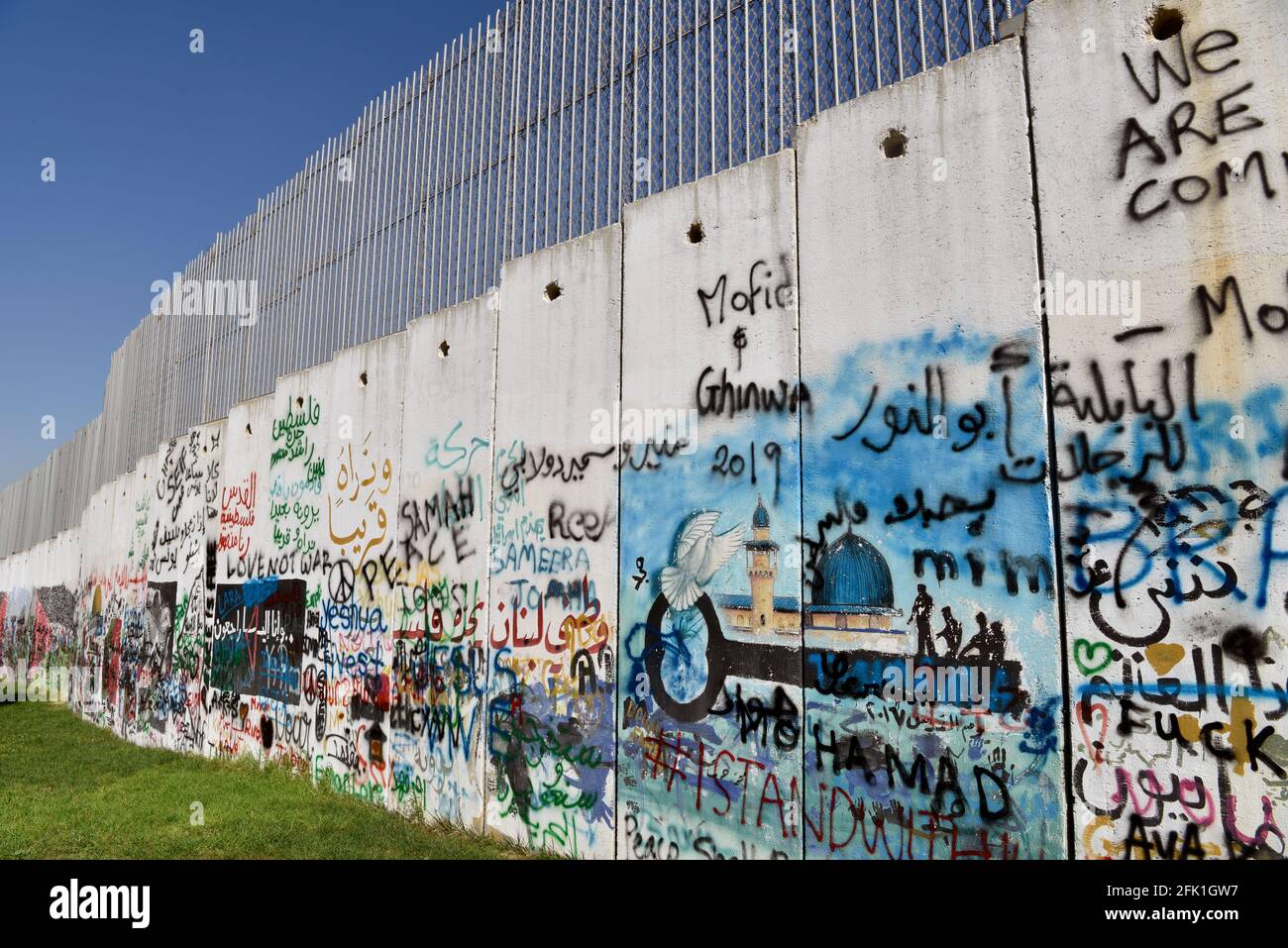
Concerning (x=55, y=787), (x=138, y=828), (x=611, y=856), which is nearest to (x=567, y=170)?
(x=611, y=856)

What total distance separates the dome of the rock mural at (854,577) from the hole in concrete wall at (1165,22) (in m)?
2.61

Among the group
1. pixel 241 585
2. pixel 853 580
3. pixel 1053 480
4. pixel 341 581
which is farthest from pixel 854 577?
pixel 241 585

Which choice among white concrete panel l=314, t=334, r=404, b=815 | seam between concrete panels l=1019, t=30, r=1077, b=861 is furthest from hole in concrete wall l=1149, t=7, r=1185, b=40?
white concrete panel l=314, t=334, r=404, b=815

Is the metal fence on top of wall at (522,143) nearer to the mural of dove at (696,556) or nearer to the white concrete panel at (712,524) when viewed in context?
the white concrete panel at (712,524)

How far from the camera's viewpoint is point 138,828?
679 centimetres

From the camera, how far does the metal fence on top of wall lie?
194 inches

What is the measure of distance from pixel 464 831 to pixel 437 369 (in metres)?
3.71

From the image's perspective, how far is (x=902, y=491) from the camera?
14.1 feet

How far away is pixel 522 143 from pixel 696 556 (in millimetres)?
3893

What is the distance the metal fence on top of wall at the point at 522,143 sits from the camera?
4938 millimetres

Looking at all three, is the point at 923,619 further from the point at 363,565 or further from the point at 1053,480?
the point at 363,565

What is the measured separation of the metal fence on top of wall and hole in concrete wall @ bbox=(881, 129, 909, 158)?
0.35 meters
